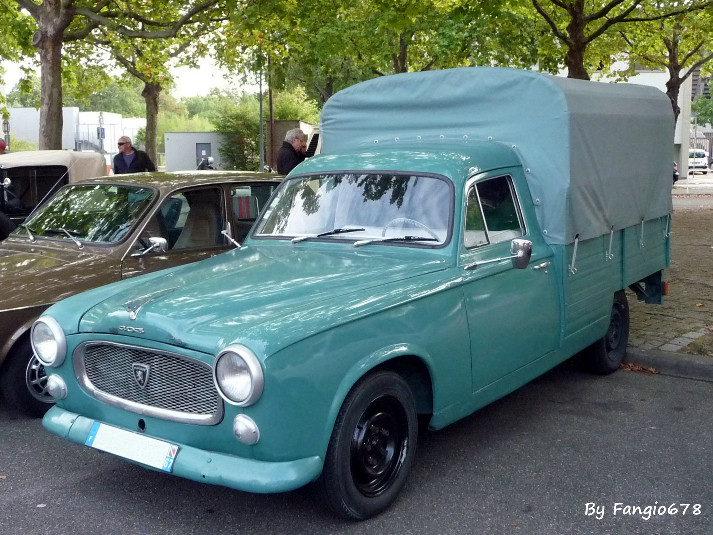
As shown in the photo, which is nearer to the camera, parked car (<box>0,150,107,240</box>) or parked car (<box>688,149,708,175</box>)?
parked car (<box>0,150,107,240</box>)

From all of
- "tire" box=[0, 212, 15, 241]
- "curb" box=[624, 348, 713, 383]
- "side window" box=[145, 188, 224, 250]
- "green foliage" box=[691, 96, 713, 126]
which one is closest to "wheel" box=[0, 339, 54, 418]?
"side window" box=[145, 188, 224, 250]

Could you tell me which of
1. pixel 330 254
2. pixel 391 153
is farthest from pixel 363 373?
pixel 391 153

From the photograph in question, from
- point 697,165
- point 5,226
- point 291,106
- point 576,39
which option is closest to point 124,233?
point 5,226

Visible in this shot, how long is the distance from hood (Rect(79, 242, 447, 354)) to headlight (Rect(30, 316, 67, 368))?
0.52 ft

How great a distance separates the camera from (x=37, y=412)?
5.73 m

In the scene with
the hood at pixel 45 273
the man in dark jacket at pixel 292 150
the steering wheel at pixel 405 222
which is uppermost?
the man in dark jacket at pixel 292 150

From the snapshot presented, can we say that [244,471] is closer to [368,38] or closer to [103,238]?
[103,238]

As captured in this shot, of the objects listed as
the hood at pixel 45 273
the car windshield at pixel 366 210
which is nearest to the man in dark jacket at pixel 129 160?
the hood at pixel 45 273

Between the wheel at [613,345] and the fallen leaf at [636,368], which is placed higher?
the wheel at [613,345]

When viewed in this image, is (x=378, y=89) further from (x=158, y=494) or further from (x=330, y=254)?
(x=158, y=494)

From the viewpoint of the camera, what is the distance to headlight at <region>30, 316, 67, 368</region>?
4223mm

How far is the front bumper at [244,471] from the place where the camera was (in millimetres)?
3549

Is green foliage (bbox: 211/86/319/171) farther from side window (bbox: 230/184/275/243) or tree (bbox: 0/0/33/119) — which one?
side window (bbox: 230/184/275/243)

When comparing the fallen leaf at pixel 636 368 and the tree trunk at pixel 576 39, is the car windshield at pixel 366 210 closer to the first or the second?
the fallen leaf at pixel 636 368
